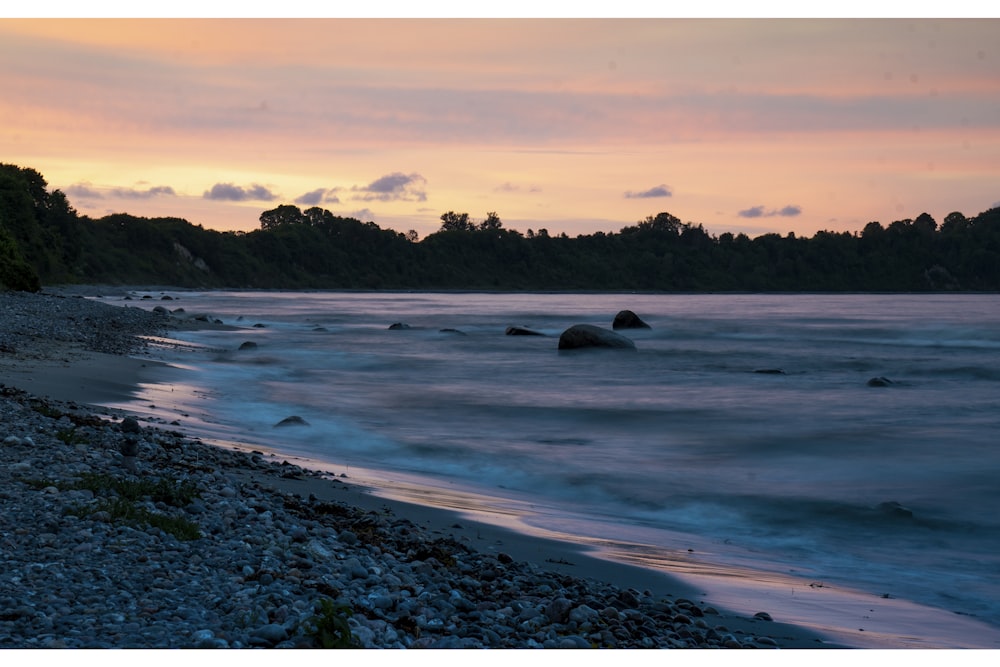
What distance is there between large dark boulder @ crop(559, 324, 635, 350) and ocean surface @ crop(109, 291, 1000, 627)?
0.73m

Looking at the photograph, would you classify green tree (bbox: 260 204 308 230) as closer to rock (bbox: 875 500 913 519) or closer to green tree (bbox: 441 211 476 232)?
green tree (bbox: 441 211 476 232)

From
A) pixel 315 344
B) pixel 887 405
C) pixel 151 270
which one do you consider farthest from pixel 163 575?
pixel 151 270

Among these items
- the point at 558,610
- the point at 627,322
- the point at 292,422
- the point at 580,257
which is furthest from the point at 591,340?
the point at 580,257

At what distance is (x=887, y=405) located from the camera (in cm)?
2050

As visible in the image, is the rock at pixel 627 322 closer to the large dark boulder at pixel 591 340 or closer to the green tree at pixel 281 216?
the large dark boulder at pixel 591 340

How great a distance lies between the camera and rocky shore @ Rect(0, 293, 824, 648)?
451cm

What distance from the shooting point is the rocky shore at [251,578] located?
451cm

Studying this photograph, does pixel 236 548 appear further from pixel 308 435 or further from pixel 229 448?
pixel 308 435

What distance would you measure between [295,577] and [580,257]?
145833 mm

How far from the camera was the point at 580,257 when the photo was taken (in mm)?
150000

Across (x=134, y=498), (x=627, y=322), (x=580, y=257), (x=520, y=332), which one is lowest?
(x=134, y=498)

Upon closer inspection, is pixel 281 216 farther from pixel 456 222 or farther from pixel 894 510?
pixel 894 510
